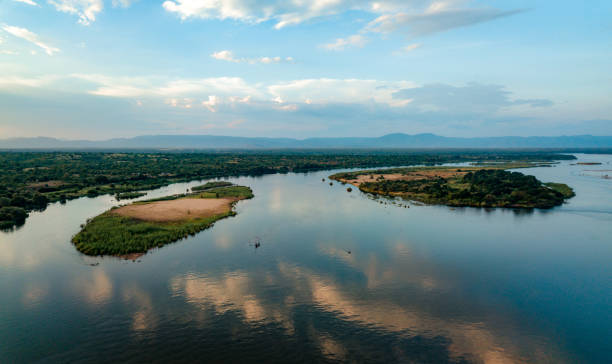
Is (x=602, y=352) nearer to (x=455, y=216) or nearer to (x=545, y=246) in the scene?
(x=545, y=246)

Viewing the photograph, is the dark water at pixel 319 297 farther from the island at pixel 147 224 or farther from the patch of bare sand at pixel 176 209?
the patch of bare sand at pixel 176 209

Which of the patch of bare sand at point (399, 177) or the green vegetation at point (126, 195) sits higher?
the patch of bare sand at point (399, 177)

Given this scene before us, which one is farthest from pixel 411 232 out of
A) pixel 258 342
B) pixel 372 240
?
pixel 258 342

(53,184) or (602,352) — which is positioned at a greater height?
(53,184)

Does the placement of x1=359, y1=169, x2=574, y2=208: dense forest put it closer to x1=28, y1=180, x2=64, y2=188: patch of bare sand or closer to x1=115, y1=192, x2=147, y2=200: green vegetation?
x1=115, y1=192, x2=147, y2=200: green vegetation

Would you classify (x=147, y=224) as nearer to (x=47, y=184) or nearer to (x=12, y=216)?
(x=12, y=216)

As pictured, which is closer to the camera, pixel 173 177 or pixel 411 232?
pixel 411 232

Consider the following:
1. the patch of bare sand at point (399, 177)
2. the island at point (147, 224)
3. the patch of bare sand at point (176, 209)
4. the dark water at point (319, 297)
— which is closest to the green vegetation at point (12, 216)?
the dark water at point (319, 297)
